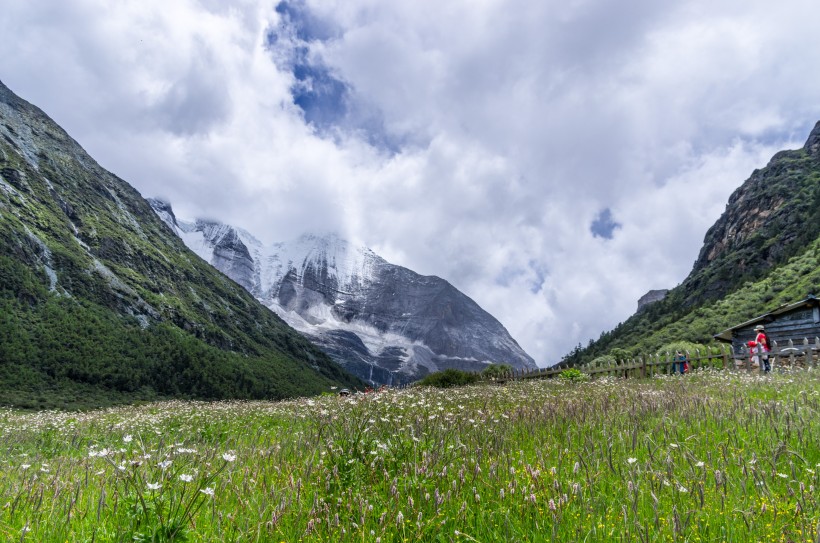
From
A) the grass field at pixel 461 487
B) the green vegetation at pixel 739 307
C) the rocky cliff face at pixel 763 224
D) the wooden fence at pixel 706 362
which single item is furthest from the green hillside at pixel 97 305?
the rocky cliff face at pixel 763 224

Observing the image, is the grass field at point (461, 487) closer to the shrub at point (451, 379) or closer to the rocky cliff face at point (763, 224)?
the shrub at point (451, 379)

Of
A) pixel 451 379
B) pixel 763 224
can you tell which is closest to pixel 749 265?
pixel 763 224

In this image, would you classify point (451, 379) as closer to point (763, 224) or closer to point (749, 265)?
point (749, 265)

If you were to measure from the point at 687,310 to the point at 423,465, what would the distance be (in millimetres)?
114493

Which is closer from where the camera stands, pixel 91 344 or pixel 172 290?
pixel 91 344

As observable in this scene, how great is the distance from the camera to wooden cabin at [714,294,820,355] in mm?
29578

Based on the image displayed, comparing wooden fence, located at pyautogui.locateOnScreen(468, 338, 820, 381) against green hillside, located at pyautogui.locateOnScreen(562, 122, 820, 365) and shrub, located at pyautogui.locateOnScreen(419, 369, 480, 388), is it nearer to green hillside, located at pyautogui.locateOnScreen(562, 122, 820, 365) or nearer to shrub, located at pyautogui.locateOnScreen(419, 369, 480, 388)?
shrub, located at pyautogui.locateOnScreen(419, 369, 480, 388)

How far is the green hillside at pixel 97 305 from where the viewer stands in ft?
282

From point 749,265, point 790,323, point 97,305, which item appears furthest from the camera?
point 97,305

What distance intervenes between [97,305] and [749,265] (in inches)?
6270

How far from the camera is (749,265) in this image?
10500 cm

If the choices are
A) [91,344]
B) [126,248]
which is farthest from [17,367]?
[126,248]

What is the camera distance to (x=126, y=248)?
498 feet

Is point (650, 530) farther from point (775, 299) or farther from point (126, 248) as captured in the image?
point (126, 248)
